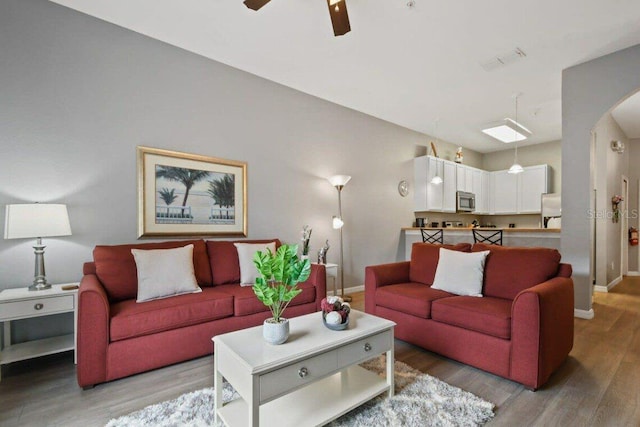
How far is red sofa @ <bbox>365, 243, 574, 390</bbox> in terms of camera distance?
2029 mm

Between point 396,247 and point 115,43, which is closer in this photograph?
point 115,43

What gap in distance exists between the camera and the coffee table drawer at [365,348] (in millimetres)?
1710

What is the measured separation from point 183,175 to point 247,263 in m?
1.16

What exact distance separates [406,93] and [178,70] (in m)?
2.87

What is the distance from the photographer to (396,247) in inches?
A: 220

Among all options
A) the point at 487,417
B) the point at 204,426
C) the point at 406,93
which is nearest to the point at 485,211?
the point at 406,93

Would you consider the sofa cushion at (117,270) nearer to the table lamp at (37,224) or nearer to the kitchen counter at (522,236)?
the table lamp at (37,224)

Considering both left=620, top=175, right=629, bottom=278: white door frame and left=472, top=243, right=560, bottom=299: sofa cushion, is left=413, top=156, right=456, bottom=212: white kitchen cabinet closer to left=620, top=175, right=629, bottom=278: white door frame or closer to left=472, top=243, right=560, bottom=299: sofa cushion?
left=472, top=243, right=560, bottom=299: sofa cushion

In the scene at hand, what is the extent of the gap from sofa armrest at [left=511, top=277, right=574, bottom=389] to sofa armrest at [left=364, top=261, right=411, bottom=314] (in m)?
1.22

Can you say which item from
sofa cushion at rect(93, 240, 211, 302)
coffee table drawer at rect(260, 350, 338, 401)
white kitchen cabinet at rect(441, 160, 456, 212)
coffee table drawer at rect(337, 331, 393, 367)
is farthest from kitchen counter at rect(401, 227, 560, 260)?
sofa cushion at rect(93, 240, 211, 302)

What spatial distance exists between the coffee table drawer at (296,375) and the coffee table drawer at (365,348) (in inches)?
2.6

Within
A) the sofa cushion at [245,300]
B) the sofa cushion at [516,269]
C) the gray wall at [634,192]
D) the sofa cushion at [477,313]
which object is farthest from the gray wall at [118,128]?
the gray wall at [634,192]

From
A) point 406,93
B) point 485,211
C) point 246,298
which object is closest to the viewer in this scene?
point 246,298

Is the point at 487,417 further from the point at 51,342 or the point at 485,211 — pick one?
the point at 485,211
